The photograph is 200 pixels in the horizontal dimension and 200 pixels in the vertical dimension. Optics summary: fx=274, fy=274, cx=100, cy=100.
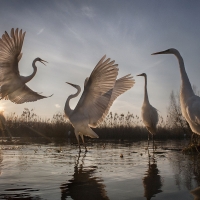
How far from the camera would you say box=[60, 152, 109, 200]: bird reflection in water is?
122 inches

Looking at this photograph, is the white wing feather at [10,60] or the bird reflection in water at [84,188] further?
the white wing feather at [10,60]

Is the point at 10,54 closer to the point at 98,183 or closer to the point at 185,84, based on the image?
the point at 185,84

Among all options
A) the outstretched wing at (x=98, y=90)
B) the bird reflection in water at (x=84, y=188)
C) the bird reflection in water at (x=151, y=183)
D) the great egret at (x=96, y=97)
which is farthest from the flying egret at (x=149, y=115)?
the bird reflection in water at (x=84, y=188)

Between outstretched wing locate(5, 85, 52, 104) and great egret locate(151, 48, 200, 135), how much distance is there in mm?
6217

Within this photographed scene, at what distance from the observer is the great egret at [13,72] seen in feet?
26.4

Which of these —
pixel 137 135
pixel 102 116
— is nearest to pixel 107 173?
pixel 102 116

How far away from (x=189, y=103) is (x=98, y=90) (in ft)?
9.66

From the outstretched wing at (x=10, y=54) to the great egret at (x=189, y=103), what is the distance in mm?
4730

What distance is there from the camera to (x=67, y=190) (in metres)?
3.38

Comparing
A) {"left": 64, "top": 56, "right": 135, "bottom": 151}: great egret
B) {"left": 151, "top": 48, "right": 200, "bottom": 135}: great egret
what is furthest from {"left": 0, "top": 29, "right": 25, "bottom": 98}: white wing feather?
{"left": 151, "top": 48, "right": 200, "bottom": 135}: great egret

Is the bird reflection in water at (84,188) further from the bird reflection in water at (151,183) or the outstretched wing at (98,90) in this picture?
the outstretched wing at (98,90)

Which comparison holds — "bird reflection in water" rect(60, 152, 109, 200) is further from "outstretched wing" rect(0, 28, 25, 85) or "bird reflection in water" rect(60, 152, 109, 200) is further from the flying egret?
the flying egret

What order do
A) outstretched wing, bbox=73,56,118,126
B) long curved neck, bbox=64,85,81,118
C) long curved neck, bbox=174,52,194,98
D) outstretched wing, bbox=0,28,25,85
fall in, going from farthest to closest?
long curved neck, bbox=64,85,81,118
outstretched wing, bbox=0,28,25,85
outstretched wing, bbox=73,56,118,126
long curved neck, bbox=174,52,194,98

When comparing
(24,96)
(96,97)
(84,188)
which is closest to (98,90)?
(96,97)
